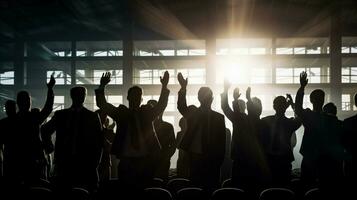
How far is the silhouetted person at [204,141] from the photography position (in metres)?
4.96

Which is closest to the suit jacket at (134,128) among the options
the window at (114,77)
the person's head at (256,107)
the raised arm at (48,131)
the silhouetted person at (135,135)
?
the silhouetted person at (135,135)

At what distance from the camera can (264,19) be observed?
21.5 m

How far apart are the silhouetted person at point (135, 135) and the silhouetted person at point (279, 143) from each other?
1.67 metres

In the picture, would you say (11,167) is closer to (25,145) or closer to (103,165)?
(25,145)

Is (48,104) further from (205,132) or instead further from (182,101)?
(205,132)

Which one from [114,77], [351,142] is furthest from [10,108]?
[114,77]

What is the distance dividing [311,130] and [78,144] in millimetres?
2883

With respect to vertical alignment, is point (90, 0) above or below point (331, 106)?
above

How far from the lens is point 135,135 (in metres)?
4.50

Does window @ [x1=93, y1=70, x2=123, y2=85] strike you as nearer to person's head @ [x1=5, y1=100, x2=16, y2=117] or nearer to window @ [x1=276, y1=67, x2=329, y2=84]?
window @ [x1=276, y1=67, x2=329, y2=84]

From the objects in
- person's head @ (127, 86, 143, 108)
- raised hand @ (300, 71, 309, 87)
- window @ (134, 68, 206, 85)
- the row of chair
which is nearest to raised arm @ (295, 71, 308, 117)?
raised hand @ (300, 71, 309, 87)

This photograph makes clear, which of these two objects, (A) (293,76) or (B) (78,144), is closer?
(B) (78,144)

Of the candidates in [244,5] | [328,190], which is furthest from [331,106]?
[244,5]

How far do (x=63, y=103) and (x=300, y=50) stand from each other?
556 inches
